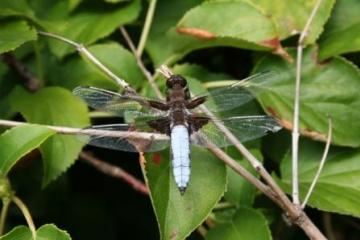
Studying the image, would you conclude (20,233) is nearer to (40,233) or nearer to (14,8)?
(40,233)

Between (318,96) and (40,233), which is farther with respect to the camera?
(318,96)

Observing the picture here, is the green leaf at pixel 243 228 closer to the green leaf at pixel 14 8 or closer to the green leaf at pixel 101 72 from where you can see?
the green leaf at pixel 101 72

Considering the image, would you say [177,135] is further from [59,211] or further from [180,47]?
[59,211]

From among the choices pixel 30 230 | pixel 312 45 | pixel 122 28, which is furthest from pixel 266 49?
pixel 30 230

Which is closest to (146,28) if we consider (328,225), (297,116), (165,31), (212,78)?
(165,31)

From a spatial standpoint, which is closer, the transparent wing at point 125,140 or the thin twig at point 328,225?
the transparent wing at point 125,140

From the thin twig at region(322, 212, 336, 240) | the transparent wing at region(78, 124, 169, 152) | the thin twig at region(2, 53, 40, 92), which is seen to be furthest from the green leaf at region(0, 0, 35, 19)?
the thin twig at region(322, 212, 336, 240)

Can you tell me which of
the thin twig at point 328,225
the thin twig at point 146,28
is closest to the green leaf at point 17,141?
the thin twig at point 146,28
